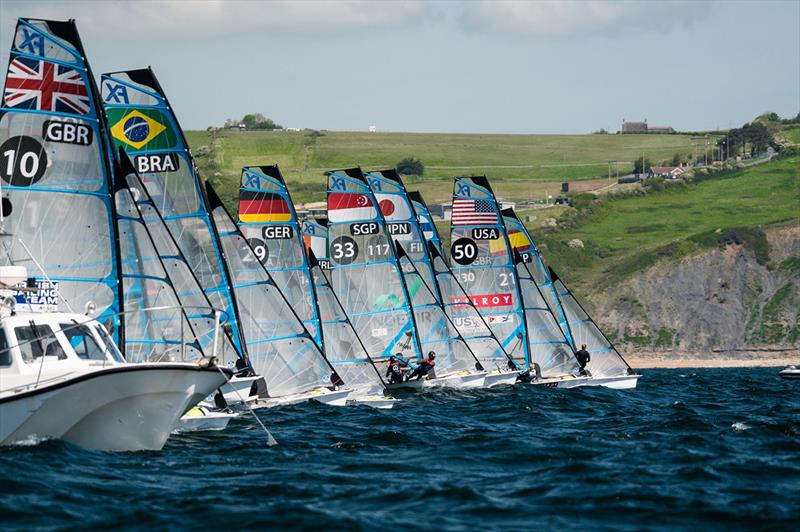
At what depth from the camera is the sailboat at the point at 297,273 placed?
5162 cm

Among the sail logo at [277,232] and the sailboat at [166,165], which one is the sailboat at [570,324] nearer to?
the sail logo at [277,232]

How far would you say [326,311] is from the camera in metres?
52.8

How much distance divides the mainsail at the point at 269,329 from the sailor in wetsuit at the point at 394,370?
28.4 ft

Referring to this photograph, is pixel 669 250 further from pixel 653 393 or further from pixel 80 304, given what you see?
pixel 80 304

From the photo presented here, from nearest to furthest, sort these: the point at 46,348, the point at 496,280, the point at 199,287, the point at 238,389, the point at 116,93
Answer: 1. the point at 46,348
2. the point at 199,287
3. the point at 238,389
4. the point at 116,93
5. the point at 496,280

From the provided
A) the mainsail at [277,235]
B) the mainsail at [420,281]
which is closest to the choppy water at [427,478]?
the mainsail at [277,235]

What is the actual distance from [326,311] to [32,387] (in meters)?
25.9

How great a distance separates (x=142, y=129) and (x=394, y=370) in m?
16.3

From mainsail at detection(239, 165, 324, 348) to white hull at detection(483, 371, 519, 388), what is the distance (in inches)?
480

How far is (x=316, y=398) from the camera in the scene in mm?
46125

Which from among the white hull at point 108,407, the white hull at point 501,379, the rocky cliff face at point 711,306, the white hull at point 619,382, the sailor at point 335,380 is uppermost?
the white hull at point 108,407

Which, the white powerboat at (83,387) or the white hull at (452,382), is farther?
the white hull at (452,382)

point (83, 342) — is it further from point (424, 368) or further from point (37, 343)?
point (424, 368)

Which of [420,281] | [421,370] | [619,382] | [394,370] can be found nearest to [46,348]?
[394,370]
